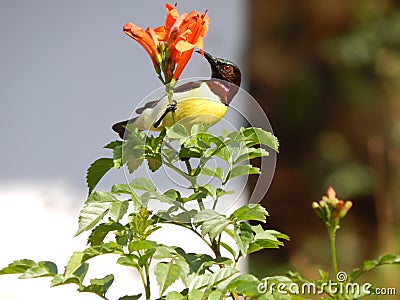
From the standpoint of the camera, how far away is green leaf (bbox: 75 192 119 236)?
0.74 metres

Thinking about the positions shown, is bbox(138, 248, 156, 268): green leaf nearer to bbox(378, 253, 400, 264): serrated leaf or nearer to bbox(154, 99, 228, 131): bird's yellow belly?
bbox(154, 99, 228, 131): bird's yellow belly

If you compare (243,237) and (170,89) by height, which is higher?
(170,89)

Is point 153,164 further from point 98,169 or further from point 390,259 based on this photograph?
point 390,259

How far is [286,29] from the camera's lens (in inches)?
109

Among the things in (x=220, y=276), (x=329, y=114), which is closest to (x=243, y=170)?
(x=220, y=276)

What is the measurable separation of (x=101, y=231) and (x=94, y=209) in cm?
3

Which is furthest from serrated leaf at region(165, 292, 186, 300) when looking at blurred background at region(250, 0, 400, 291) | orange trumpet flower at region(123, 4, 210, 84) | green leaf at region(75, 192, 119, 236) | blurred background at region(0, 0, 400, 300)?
blurred background at region(250, 0, 400, 291)

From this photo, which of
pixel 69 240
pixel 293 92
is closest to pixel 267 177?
pixel 69 240

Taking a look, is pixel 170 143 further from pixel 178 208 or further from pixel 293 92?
pixel 293 92

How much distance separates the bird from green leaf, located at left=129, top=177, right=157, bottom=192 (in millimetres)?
58

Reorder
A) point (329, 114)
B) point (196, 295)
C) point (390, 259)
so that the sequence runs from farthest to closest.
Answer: point (329, 114), point (390, 259), point (196, 295)

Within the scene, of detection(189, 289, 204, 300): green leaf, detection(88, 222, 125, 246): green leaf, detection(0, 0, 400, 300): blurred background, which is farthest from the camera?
detection(0, 0, 400, 300): blurred background

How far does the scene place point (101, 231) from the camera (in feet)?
2.56

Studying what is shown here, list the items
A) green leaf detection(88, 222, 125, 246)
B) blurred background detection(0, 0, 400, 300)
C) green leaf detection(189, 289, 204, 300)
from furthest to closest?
blurred background detection(0, 0, 400, 300)
green leaf detection(88, 222, 125, 246)
green leaf detection(189, 289, 204, 300)
